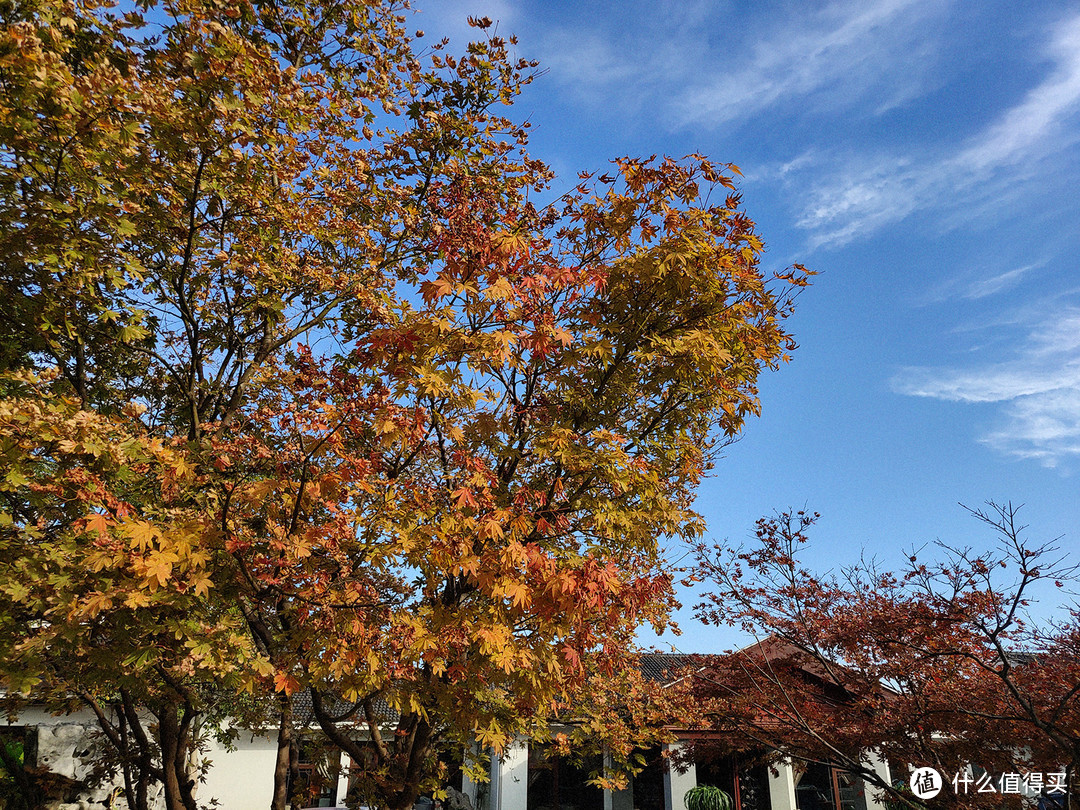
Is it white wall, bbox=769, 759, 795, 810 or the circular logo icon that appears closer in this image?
the circular logo icon

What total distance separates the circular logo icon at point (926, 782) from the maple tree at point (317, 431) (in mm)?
4228

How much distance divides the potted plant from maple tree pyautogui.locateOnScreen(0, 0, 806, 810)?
52.0ft

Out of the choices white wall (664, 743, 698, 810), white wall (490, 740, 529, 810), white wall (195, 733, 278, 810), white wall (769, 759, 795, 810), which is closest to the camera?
white wall (195, 733, 278, 810)

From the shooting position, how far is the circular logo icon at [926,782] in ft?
25.3

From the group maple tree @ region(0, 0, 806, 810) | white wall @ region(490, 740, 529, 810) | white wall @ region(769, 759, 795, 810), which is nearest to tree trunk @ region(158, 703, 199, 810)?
maple tree @ region(0, 0, 806, 810)

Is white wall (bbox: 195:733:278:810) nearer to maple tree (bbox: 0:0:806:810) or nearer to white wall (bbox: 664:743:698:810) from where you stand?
white wall (bbox: 664:743:698:810)

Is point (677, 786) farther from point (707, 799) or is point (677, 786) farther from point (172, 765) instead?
point (172, 765)

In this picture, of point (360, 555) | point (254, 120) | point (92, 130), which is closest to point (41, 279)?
point (92, 130)

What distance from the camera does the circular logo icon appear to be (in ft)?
25.3

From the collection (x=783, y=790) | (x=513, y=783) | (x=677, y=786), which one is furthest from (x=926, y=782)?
(x=513, y=783)

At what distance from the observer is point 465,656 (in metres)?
5.20

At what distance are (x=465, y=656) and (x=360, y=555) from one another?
117cm

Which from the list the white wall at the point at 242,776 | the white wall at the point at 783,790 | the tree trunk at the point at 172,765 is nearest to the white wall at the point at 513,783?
the white wall at the point at 242,776

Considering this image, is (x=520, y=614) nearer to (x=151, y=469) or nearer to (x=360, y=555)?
(x=360, y=555)
